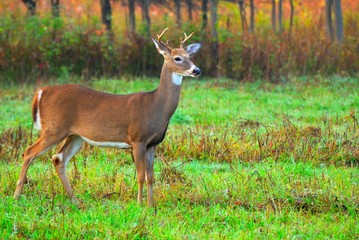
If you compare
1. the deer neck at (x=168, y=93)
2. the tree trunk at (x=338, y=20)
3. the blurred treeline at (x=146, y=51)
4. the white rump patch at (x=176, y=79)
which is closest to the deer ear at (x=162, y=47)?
the deer neck at (x=168, y=93)

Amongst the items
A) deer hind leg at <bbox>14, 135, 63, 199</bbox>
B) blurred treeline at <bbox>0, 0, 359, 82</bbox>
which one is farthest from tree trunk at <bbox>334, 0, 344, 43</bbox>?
deer hind leg at <bbox>14, 135, 63, 199</bbox>

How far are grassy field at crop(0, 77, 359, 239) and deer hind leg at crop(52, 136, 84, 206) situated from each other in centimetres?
11

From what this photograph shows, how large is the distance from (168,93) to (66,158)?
1220 mm

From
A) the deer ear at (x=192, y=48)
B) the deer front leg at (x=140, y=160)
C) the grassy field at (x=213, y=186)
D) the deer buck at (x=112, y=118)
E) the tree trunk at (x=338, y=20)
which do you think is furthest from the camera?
the tree trunk at (x=338, y=20)

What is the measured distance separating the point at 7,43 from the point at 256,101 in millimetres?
6648

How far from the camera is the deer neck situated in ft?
24.1

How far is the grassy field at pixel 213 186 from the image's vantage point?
6.20 m

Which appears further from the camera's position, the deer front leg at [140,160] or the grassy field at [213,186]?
the deer front leg at [140,160]

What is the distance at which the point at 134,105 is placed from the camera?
7344mm

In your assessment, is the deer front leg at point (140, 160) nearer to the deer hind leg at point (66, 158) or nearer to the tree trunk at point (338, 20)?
the deer hind leg at point (66, 158)

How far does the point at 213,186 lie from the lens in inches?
292

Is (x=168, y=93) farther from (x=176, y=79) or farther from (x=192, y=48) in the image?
(x=192, y=48)

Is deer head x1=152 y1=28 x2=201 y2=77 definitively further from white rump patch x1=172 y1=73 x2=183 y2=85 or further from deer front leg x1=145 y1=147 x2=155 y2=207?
deer front leg x1=145 y1=147 x2=155 y2=207

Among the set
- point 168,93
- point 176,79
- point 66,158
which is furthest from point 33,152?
point 176,79
